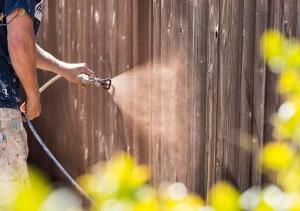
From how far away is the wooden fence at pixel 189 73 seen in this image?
3.42 metres

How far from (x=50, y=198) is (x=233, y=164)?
122 inches

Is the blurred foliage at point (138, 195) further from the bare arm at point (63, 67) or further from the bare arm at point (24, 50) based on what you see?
the bare arm at point (63, 67)

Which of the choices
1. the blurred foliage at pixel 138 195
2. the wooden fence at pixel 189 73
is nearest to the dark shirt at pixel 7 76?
the wooden fence at pixel 189 73

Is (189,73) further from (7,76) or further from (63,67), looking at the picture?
(7,76)

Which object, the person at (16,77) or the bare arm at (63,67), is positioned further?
the bare arm at (63,67)

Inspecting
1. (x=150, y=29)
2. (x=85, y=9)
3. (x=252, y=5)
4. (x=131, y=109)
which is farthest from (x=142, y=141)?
(x=252, y=5)

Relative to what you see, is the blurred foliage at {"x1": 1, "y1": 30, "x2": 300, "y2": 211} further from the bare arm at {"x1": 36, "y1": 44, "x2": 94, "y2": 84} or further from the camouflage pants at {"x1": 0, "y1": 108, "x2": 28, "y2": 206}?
the bare arm at {"x1": 36, "y1": 44, "x2": 94, "y2": 84}

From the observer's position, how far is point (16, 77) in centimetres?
358

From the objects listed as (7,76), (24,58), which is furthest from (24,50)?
(7,76)

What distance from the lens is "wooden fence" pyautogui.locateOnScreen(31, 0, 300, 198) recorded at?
3416 millimetres

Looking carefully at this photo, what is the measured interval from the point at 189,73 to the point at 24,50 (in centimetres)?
105

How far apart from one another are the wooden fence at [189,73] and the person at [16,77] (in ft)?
2.99

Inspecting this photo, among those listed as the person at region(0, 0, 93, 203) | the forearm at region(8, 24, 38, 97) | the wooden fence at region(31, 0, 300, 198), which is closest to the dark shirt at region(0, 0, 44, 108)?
the person at region(0, 0, 93, 203)

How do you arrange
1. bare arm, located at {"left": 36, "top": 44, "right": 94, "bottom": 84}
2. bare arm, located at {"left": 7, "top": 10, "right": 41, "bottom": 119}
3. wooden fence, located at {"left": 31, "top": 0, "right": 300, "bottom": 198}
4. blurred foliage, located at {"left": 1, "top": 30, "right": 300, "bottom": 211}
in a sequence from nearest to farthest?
blurred foliage, located at {"left": 1, "top": 30, "right": 300, "bottom": 211}, bare arm, located at {"left": 7, "top": 10, "right": 41, "bottom": 119}, wooden fence, located at {"left": 31, "top": 0, "right": 300, "bottom": 198}, bare arm, located at {"left": 36, "top": 44, "right": 94, "bottom": 84}
